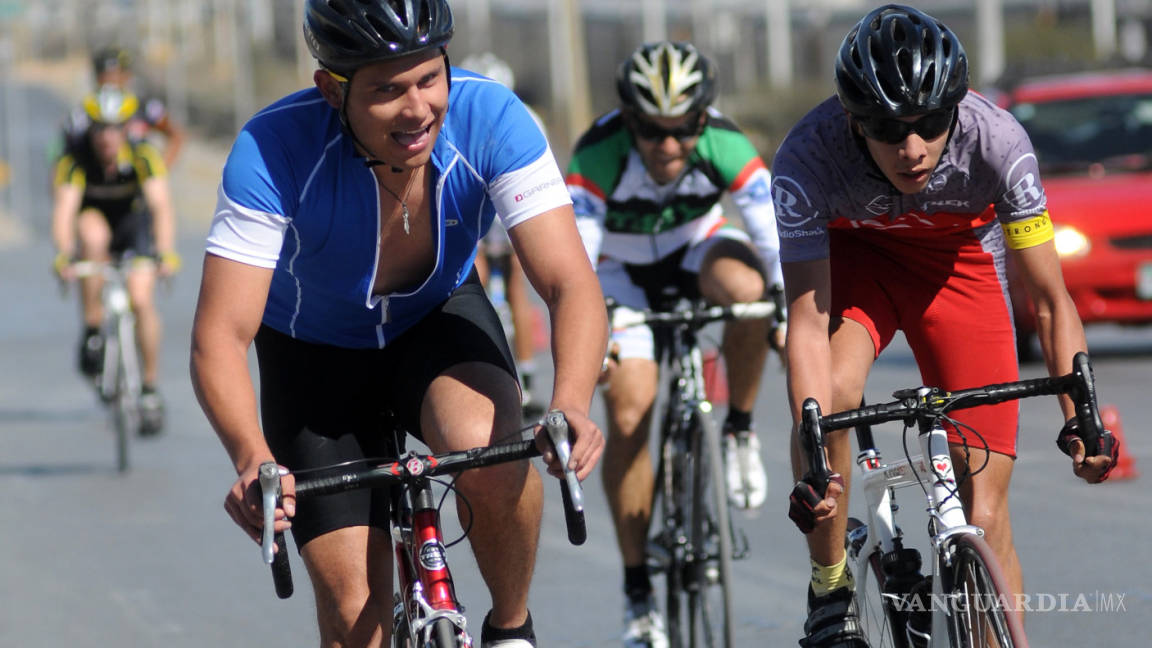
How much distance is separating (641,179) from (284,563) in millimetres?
3312

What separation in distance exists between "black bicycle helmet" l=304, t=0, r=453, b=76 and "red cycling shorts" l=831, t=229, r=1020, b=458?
1577 millimetres

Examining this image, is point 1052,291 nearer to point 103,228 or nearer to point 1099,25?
point 103,228

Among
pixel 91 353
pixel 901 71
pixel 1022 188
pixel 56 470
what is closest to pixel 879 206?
pixel 1022 188

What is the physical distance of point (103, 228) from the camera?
12.0 metres

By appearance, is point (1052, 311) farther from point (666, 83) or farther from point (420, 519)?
point (666, 83)

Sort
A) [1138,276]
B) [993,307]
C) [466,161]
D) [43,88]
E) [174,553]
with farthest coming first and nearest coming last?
[43,88]
[1138,276]
[174,553]
[993,307]
[466,161]

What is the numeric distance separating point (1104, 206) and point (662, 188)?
682 centimetres

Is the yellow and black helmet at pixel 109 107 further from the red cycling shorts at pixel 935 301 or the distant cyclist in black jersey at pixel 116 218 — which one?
the red cycling shorts at pixel 935 301

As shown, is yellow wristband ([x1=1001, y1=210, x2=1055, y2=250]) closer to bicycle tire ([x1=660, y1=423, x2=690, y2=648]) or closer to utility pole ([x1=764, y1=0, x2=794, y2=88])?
bicycle tire ([x1=660, y1=423, x2=690, y2=648])

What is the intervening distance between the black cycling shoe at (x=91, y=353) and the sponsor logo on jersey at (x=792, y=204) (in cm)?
806

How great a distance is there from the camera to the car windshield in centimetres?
1340

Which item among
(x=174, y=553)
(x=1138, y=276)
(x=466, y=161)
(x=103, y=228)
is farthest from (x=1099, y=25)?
(x=466, y=161)

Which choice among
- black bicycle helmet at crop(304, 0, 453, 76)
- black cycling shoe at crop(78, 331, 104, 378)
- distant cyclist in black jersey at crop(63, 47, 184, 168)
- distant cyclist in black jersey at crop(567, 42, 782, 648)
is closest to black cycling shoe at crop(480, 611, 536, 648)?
black bicycle helmet at crop(304, 0, 453, 76)

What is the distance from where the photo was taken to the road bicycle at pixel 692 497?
6180 mm
